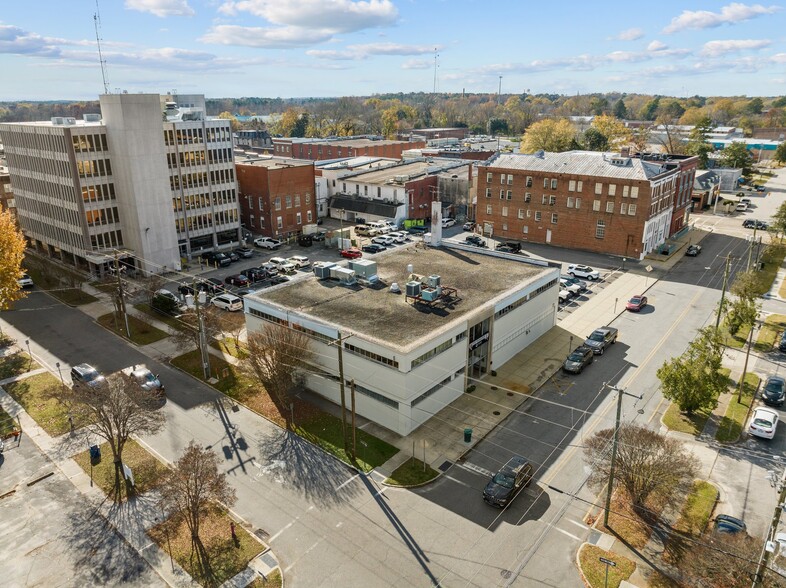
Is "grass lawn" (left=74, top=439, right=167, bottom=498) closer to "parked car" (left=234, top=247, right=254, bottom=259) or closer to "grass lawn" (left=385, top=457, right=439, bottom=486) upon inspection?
"grass lawn" (left=385, top=457, right=439, bottom=486)

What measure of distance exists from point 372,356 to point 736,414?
1007 inches

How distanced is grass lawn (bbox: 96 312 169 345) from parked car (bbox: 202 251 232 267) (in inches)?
680

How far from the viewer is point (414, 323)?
127ft

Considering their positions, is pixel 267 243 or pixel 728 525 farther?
pixel 267 243

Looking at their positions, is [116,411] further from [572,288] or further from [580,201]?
[580,201]

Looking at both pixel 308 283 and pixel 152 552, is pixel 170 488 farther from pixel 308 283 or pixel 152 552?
pixel 308 283

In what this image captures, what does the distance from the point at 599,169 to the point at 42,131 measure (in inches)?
Result: 2804

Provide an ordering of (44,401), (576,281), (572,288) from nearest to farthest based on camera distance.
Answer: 1. (44,401)
2. (572,288)
3. (576,281)

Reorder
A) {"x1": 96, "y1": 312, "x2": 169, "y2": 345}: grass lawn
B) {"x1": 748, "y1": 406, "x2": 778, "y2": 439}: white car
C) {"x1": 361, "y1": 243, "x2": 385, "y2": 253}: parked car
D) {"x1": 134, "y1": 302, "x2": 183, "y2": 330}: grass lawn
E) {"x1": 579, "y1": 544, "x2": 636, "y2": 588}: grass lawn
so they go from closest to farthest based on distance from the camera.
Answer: {"x1": 579, "y1": 544, "x2": 636, "y2": 588}: grass lawn < {"x1": 748, "y1": 406, "x2": 778, "y2": 439}: white car < {"x1": 96, "y1": 312, "x2": 169, "y2": 345}: grass lawn < {"x1": 134, "y1": 302, "x2": 183, "y2": 330}: grass lawn < {"x1": 361, "y1": 243, "x2": 385, "y2": 253}: parked car

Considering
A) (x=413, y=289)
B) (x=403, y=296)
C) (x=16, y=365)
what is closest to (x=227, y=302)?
Result: (x=16, y=365)

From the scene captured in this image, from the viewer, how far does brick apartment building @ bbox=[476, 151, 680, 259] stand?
7206 cm

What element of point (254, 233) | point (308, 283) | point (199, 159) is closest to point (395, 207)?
point (254, 233)

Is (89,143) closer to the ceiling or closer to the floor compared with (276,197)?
closer to the ceiling

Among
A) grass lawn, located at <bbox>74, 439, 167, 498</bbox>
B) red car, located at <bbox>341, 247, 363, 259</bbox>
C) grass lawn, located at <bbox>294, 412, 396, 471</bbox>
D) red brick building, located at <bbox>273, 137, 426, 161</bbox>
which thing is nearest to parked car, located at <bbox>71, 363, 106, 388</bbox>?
grass lawn, located at <bbox>74, 439, 167, 498</bbox>
